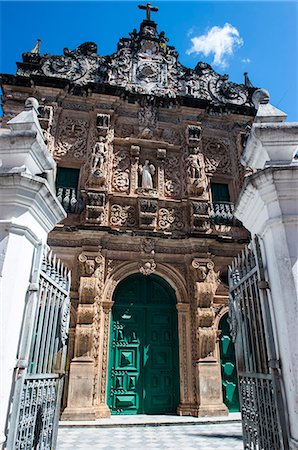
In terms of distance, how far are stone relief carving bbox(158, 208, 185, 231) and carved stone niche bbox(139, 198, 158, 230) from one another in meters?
0.25

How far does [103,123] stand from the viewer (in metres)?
9.72

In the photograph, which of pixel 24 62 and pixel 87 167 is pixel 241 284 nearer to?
pixel 87 167

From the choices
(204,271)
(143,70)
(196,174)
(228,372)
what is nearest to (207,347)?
(228,372)

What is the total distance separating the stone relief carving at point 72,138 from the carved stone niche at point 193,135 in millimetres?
3096

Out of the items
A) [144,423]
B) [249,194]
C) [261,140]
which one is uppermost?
[261,140]

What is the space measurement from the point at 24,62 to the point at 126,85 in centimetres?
317

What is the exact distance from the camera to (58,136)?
9.71m

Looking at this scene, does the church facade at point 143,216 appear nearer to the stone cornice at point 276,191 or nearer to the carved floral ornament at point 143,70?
the carved floral ornament at point 143,70

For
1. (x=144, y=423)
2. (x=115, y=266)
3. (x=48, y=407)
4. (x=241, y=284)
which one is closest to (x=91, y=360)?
(x=144, y=423)

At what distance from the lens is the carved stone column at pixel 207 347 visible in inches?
288

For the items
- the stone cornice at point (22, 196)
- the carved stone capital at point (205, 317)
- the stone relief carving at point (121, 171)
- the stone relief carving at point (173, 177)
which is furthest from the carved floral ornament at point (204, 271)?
the stone cornice at point (22, 196)

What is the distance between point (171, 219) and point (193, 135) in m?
2.85

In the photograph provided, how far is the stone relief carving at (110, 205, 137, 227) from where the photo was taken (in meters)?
8.82

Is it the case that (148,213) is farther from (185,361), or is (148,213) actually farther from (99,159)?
(185,361)
